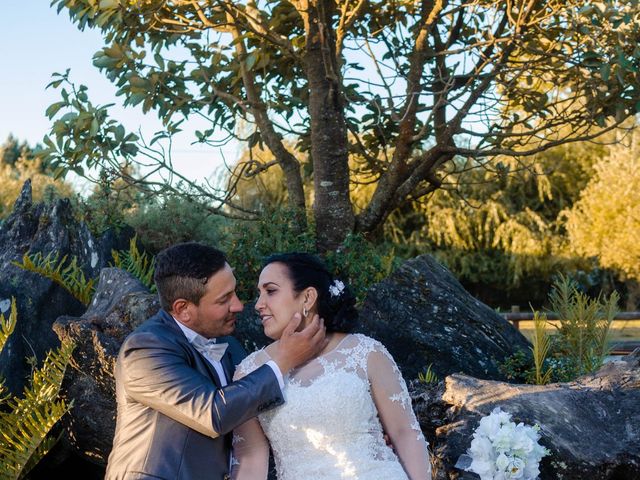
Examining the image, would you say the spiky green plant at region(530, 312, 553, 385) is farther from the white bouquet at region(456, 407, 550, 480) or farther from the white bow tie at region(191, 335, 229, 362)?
the white bow tie at region(191, 335, 229, 362)

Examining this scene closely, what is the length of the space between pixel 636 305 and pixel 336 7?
20436 mm

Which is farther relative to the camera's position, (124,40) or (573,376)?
(124,40)

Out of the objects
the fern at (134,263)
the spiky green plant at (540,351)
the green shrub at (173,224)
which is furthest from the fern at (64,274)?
the spiky green plant at (540,351)

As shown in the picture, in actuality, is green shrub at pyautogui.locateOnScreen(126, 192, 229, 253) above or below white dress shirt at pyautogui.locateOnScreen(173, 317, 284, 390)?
above

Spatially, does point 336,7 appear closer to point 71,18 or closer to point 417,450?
point 71,18

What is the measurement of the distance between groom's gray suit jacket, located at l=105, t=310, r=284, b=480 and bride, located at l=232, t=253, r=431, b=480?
16 cm

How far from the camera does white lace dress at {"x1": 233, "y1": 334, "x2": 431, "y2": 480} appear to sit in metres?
3.44

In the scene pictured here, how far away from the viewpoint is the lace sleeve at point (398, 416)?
138 inches

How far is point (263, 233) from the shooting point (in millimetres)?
7387

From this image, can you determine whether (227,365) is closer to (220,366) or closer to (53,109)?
(220,366)

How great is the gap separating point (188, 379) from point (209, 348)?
40 cm

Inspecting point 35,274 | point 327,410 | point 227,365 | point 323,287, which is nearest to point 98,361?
point 35,274

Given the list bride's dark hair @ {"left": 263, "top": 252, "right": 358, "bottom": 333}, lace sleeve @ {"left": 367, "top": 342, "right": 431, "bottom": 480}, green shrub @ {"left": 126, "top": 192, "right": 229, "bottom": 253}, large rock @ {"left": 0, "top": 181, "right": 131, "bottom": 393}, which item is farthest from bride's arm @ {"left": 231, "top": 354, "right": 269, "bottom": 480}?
green shrub @ {"left": 126, "top": 192, "right": 229, "bottom": 253}

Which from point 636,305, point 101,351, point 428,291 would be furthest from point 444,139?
point 636,305
